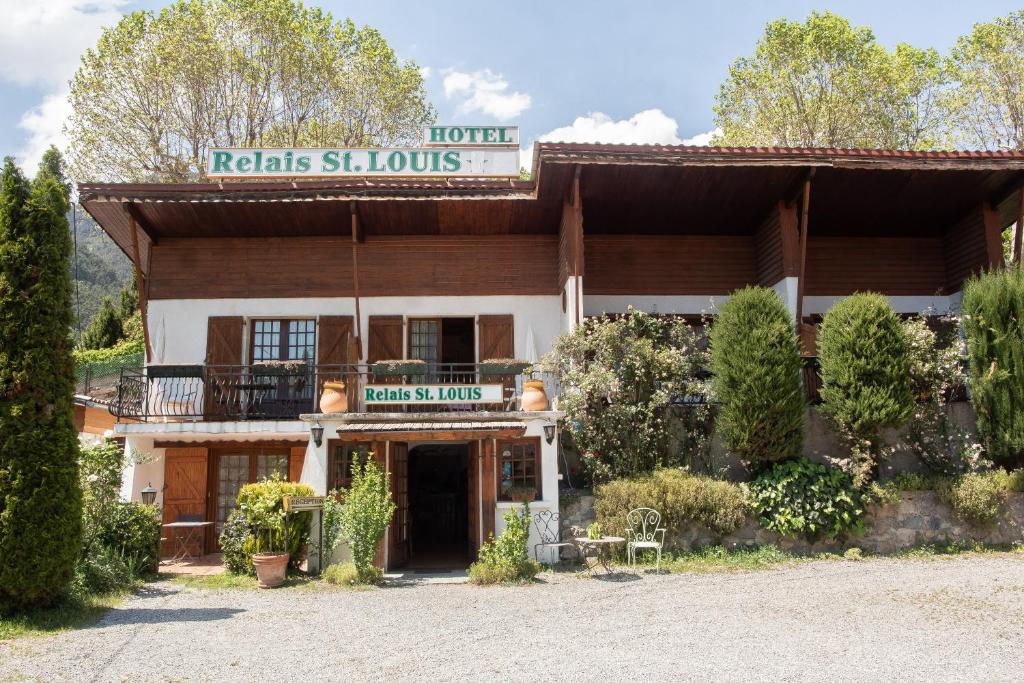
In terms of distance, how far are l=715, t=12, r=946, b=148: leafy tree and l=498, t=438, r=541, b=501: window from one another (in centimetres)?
1707

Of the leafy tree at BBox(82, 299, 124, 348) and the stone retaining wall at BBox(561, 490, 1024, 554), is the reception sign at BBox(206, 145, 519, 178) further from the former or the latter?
the leafy tree at BBox(82, 299, 124, 348)

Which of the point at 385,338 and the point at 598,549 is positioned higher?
the point at 385,338

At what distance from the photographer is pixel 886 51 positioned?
23953mm

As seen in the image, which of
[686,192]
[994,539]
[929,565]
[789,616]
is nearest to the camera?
[789,616]

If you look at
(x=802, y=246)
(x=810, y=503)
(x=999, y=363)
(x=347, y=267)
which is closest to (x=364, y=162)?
(x=347, y=267)

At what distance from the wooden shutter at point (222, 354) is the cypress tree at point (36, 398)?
5279 mm

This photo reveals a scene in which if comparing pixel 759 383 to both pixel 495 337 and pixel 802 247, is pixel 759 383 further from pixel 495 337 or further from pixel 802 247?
pixel 495 337

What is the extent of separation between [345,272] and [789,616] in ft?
32.8

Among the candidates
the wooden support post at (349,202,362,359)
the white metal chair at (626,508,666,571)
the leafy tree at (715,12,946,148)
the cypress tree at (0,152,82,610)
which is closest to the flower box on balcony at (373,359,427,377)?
the wooden support post at (349,202,362,359)

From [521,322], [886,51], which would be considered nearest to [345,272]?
[521,322]

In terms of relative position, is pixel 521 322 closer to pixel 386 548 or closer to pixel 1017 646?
pixel 386 548

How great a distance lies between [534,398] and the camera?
446 inches

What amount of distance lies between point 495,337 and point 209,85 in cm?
1430

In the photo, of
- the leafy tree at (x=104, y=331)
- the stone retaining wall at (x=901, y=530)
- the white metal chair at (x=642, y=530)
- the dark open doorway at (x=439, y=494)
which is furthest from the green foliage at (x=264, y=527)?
the leafy tree at (x=104, y=331)
